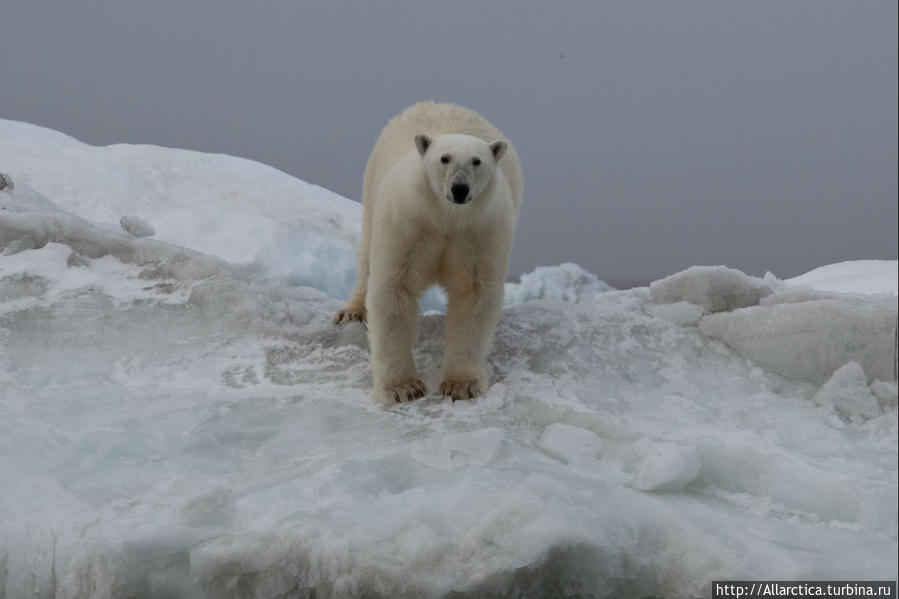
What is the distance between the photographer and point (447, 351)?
387 cm

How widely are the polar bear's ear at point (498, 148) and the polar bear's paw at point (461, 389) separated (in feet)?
3.34

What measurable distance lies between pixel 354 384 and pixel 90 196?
7.31 metres

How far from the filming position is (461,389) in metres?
3.72

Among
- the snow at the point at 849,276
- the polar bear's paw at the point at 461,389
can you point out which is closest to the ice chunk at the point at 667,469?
the polar bear's paw at the point at 461,389

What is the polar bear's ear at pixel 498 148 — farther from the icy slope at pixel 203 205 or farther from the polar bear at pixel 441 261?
the icy slope at pixel 203 205

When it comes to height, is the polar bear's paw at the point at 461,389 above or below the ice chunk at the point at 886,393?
below

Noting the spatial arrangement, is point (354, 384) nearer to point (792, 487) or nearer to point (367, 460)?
point (367, 460)

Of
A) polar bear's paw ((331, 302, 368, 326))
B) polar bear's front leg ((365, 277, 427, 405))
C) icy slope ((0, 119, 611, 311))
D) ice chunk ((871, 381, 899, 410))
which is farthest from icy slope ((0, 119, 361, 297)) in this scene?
ice chunk ((871, 381, 899, 410))

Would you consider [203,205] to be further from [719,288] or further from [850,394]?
[850,394]

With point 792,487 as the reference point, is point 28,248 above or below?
above

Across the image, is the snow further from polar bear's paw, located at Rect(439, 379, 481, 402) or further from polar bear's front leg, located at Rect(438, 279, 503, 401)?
polar bear's paw, located at Rect(439, 379, 481, 402)

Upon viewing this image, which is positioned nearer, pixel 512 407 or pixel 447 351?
pixel 512 407

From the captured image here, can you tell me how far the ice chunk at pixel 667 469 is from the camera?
2.88 metres

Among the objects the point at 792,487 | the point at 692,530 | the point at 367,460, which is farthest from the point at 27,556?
the point at 792,487
